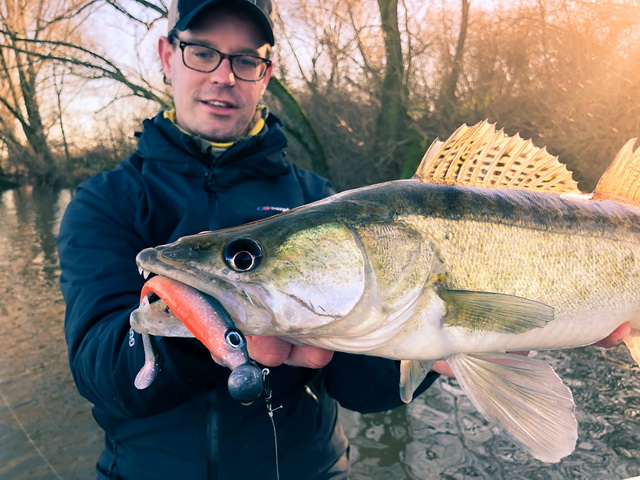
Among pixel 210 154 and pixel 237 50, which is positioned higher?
pixel 237 50

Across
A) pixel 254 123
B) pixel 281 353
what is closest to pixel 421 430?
pixel 254 123

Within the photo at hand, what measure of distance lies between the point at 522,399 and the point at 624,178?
3.64 ft

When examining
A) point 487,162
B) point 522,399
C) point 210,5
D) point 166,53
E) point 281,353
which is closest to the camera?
point 281,353

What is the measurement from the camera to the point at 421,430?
14.0ft

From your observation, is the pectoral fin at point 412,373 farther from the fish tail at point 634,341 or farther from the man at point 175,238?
the fish tail at point 634,341

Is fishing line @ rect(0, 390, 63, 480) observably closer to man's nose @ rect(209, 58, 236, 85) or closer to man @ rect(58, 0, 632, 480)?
man @ rect(58, 0, 632, 480)

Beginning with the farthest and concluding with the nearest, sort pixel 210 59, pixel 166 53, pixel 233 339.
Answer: pixel 166 53 < pixel 210 59 < pixel 233 339

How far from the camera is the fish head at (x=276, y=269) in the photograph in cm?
138

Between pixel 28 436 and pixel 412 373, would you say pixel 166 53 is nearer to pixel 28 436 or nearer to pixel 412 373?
pixel 412 373

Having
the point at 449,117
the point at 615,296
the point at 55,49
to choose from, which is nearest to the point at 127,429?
the point at 615,296

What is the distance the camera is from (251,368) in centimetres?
121

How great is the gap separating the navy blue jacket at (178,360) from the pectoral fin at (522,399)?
55 centimetres

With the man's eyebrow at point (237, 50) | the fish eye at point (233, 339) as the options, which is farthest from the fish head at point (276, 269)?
the man's eyebrow at point (237, 50)

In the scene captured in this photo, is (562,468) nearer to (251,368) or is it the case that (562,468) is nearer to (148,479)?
(148,479)
